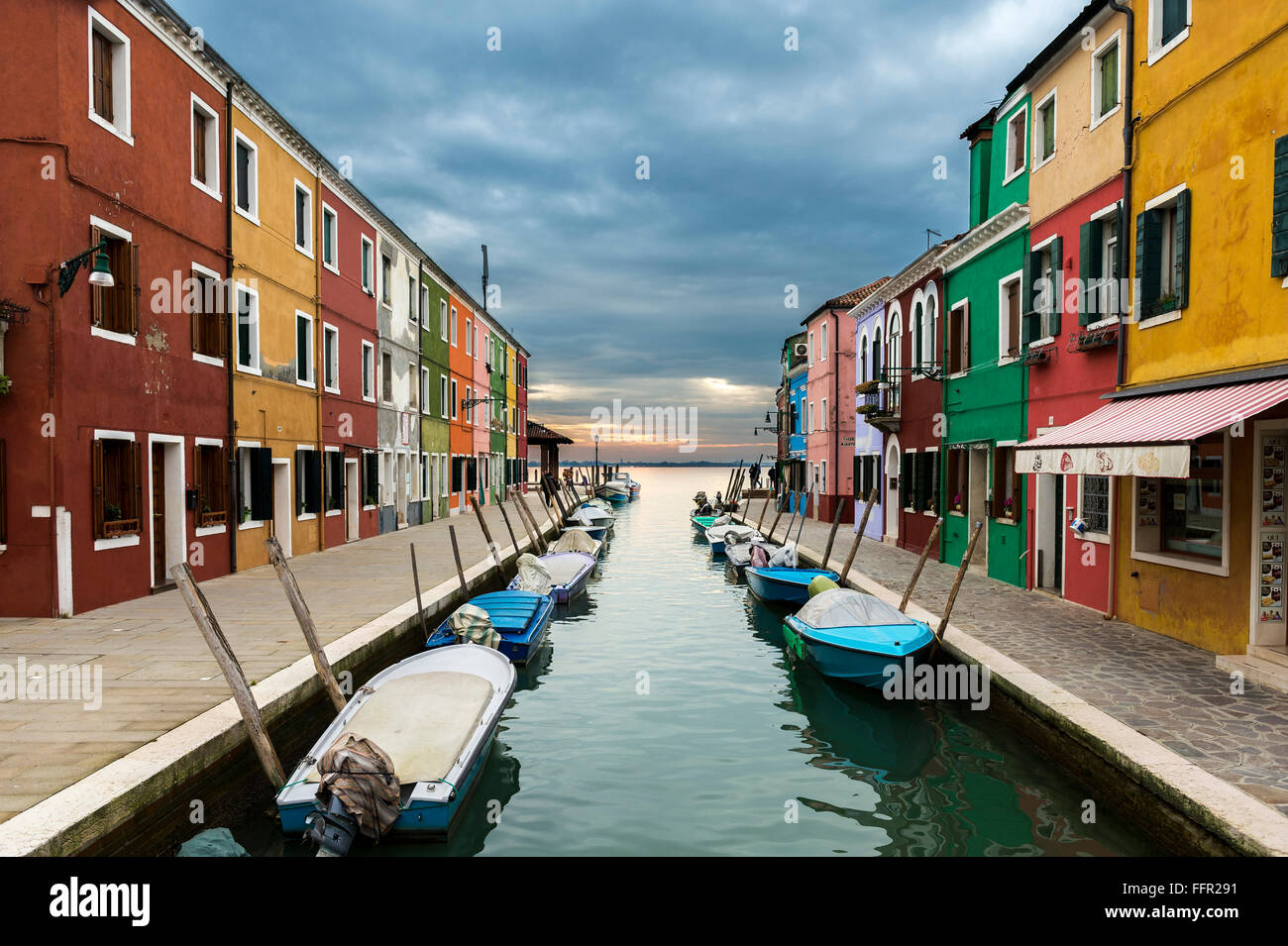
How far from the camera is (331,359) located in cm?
2088

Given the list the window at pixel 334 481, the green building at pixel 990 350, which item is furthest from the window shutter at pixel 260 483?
the green building at pixel 990 350

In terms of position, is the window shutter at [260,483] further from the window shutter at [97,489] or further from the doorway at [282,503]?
the window shutter at [97,489]

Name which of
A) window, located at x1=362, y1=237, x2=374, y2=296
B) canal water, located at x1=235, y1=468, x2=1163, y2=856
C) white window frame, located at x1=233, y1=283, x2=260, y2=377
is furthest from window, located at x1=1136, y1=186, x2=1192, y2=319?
window, located at x1=362, y1=237, x2=374, y2=296

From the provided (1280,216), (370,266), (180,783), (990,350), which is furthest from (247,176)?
(1280,216)

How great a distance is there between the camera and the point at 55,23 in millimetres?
10250

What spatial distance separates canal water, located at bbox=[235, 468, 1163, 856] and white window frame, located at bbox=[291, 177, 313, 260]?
1185 centimetres

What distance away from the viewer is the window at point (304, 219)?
1884cm

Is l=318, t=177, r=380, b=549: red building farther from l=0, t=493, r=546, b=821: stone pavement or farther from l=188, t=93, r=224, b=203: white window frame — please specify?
l=188, t=93, r=224, b=203: white window frame

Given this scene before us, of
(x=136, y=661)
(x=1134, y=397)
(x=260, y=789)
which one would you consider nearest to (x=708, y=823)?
(x=260, y=789)

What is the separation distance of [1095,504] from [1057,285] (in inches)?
142

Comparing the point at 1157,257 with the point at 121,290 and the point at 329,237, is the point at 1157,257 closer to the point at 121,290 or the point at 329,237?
the point at 121,290
